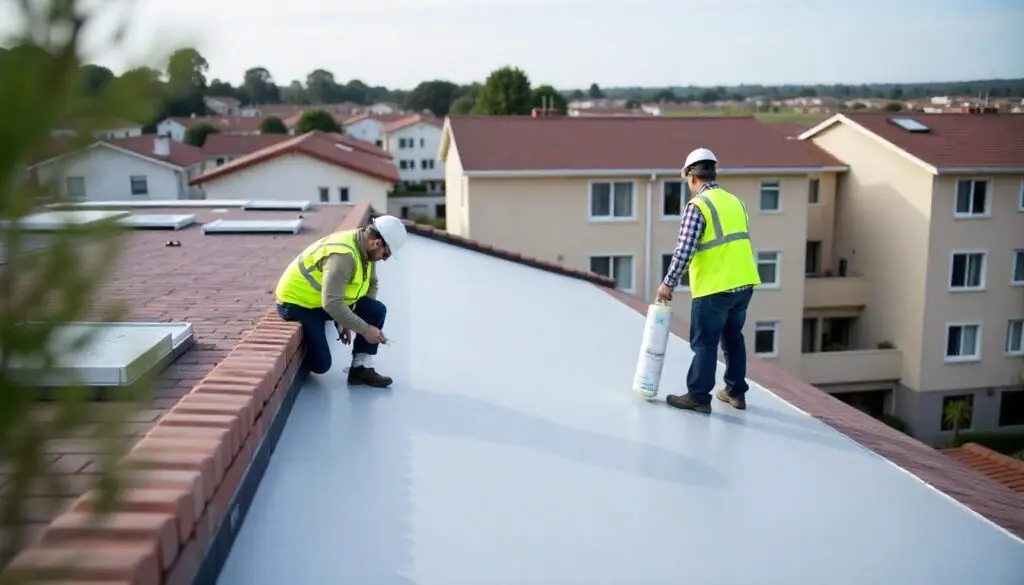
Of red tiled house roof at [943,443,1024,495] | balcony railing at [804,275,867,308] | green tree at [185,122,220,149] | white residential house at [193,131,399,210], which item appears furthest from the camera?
green tree at [185,122,220,149]

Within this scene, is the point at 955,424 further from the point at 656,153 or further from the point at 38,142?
the point at 38,142

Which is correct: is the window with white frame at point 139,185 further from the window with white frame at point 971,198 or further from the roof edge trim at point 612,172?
the window with white frame at point 971,198

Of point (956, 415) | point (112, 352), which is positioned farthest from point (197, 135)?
point (112, 352)

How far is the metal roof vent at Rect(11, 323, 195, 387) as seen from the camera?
1.35 m

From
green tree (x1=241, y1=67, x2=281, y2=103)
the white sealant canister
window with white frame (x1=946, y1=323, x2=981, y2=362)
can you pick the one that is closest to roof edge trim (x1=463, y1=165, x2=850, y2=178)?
window with white frame (x1=946, y1=323, x2=981, y2=362)

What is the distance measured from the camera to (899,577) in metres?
3.43

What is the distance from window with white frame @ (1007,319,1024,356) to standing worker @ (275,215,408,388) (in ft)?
83.0

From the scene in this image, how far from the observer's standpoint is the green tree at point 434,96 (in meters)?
106

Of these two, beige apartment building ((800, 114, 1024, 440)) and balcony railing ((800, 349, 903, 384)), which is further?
balcony railing ((800, 349, 903, 384))

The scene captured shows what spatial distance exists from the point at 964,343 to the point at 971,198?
434cm

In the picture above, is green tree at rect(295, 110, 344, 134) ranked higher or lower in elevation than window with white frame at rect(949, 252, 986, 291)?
higher

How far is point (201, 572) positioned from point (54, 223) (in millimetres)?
1633

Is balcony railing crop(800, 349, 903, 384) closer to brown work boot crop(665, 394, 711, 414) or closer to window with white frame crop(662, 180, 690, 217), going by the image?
window with white frame crop(662, 180, 690, 217)

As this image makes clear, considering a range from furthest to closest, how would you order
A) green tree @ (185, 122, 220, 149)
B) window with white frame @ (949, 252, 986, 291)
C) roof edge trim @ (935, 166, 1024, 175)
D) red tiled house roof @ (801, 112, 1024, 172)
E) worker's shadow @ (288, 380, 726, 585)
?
green tree @ (185, 122, 220, 149), window with white frame @ (949, 252, 986, 291), red tiled house roof @ (801, 112, 1024, 172), roof edge trim @ (935, 166, 1024, 175), worker's shadow @ (288, 380, 726, 585)
